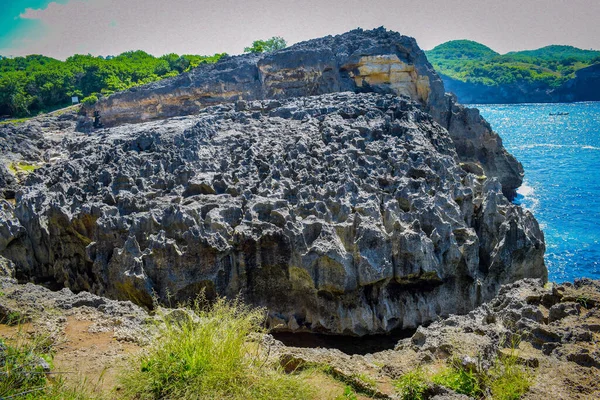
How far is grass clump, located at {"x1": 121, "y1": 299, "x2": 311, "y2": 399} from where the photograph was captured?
7.75 metres

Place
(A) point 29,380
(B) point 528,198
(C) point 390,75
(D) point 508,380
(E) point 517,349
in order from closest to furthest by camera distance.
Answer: (A) point 29,380 < (D) point 508,380 < (E) point 517,349 < (C) point 390,75 < (B) point 528,198

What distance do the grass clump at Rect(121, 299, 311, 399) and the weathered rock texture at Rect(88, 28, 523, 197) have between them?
32492mm

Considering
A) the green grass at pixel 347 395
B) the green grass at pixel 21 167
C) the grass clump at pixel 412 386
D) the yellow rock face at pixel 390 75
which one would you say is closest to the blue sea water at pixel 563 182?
the yellow rock face at pixel 390 75

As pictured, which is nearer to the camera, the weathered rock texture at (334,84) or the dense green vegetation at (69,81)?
the weathered rock texture at (334,84)

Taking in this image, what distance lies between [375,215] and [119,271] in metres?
10.6

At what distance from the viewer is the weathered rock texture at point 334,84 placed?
126 ft

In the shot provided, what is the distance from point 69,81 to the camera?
7025cm

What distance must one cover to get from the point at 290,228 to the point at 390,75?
23.7 meters

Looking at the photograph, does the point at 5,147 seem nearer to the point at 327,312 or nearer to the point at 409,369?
the point at 327,312

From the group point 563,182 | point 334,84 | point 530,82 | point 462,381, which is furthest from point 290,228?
point 530,82

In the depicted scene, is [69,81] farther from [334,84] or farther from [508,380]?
[508,380]

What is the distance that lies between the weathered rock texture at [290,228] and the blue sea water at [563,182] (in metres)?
13.2

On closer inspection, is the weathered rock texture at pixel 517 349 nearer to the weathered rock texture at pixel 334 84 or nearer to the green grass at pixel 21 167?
the weathered rock texture at pixel 334 84

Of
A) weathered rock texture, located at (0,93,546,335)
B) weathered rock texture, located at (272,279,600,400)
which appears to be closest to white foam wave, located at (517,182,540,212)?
weathered rock texture, located at (0,93,546,335)
